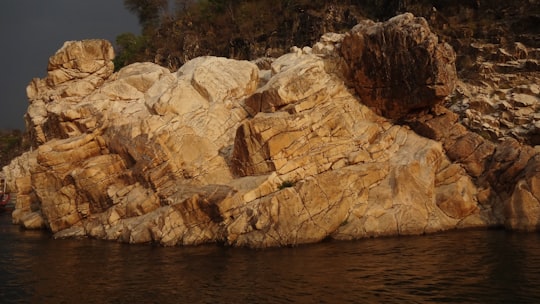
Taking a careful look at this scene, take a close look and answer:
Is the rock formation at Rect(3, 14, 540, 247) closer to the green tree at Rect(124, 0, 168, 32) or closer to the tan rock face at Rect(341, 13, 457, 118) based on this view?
the tan rock face at Rect(341, 13, 457, 118)

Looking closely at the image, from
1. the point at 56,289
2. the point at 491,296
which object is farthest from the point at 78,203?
the point at 491,296

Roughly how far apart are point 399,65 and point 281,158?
25.1 feet

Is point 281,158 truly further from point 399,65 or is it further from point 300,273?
point 300,273

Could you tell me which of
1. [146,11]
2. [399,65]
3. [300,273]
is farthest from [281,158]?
[146,11]

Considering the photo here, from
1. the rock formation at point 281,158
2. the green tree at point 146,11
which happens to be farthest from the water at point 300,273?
the green tree at point 146,11

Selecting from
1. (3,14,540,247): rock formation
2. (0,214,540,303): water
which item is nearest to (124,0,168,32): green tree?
(3,14,540,247): rock formation

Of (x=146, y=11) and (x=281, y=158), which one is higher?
(x=146, y=11)

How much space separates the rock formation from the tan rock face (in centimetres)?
8

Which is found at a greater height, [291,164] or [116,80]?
[116,80]

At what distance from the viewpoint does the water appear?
14907 millimetres

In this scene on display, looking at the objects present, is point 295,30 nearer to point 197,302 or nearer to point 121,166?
point 121,166

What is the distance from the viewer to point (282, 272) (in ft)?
57.9

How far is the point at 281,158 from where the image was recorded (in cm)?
2491

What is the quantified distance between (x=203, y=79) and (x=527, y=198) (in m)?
18.2
